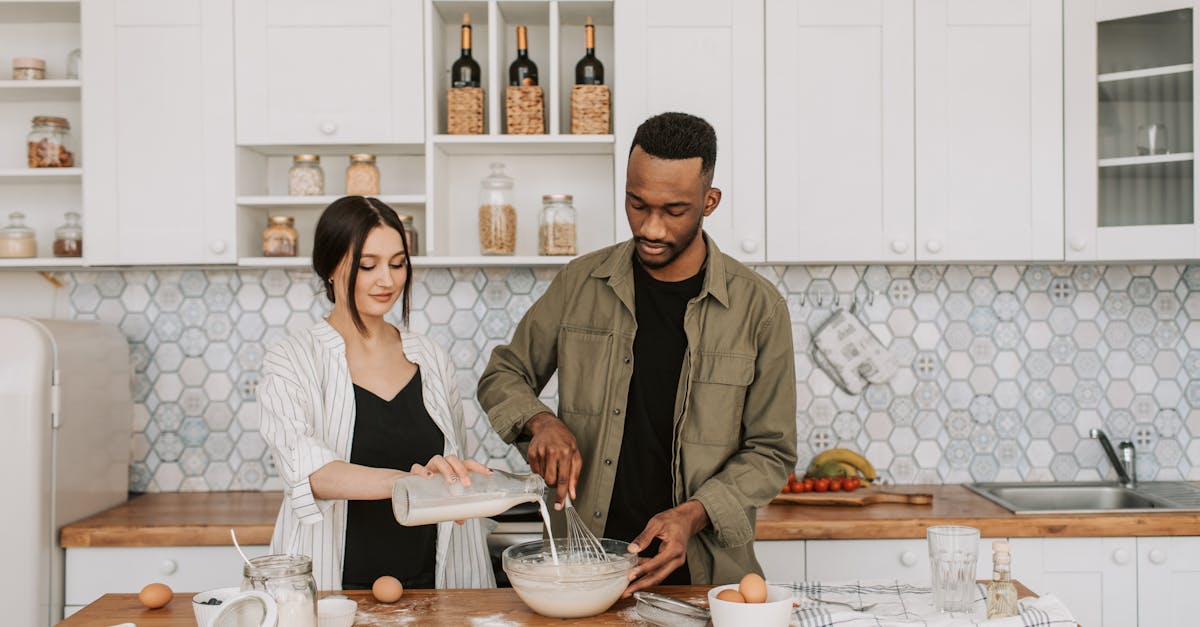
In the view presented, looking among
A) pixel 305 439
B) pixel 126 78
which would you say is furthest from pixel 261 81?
pixel 305 439

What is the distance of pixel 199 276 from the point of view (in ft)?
10.7

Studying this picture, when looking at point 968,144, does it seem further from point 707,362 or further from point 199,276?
point 199,276

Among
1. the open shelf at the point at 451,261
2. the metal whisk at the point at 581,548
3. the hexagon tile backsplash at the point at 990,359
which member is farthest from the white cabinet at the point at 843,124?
the metal whisk at the point at 581,548

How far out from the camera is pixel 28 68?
303cm

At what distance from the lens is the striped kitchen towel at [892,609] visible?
1533 millimetres

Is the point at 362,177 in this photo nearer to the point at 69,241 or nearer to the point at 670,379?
the point at 69,241

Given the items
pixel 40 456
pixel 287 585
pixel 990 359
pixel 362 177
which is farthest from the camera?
pixel 990 359

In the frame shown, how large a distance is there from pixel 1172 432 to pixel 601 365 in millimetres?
2250

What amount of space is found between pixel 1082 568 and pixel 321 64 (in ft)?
8.39

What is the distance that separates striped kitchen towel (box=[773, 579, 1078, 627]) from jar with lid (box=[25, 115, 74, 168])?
99.4 inches

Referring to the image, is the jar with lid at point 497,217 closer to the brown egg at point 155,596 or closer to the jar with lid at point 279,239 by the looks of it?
the jar with lid at point 279,239

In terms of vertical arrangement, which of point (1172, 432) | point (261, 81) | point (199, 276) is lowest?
point (1172, 432)

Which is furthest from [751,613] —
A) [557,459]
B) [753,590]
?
[557,459]

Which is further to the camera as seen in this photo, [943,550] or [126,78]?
[126,78]
